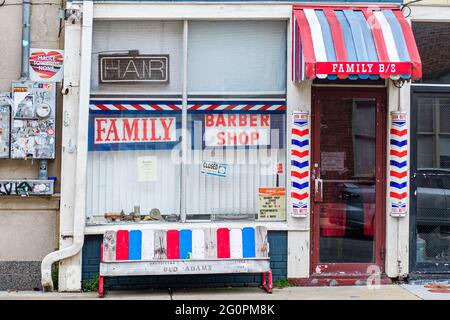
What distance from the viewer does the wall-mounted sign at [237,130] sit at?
9266mm

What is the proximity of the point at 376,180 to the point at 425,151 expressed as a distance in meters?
0.74

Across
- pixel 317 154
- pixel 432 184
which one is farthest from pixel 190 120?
pixel 432 184

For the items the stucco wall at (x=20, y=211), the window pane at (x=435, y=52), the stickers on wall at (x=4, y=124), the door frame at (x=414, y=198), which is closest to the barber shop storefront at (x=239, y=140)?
the door frame at (x=414, y=198)

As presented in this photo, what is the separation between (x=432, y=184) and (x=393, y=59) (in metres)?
1.90

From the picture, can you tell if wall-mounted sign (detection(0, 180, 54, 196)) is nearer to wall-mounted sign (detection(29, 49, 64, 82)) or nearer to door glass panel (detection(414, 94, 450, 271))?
wall-mounted sign (detection(29, 49, 64, 82))

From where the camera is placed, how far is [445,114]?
9375 millimetres

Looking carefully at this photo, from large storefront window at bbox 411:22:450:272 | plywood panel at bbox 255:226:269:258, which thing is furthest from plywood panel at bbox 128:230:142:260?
large storefront window at bbox 411:22:450:272

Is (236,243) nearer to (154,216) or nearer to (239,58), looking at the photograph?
(154,216)

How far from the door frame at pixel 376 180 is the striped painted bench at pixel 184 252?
758mm

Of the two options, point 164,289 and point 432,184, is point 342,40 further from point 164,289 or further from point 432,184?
point 164,289

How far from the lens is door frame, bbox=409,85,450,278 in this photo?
9.20m

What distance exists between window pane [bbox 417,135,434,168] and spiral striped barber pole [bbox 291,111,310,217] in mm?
1470

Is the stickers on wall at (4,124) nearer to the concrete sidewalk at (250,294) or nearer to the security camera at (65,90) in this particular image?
the security camera at (65,90)

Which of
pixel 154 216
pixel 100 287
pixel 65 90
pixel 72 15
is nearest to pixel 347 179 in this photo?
pixel 154 216
